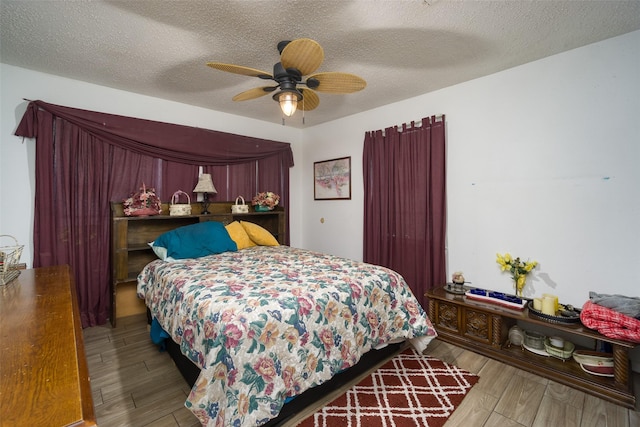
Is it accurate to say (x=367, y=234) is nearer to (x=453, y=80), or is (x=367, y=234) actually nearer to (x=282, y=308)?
(x=453, y=80)

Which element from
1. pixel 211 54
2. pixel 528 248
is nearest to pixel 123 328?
pixel 211 54

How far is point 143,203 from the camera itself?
2.99 metres

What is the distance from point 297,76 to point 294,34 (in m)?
0.34

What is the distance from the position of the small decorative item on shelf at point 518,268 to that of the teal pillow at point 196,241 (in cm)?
266

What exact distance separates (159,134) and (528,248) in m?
3.94

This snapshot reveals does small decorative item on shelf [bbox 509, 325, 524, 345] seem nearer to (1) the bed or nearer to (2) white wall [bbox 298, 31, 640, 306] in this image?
(2) white wall [bbox 298, 31, 640, 306]

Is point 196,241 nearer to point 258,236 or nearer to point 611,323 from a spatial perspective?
point 258,236

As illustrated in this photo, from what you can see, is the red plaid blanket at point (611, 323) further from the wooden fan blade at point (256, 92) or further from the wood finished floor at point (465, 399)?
the wooden fan blade at point (256, 92)

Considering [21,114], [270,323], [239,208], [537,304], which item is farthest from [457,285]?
[21,114]

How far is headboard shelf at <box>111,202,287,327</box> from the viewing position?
282cm

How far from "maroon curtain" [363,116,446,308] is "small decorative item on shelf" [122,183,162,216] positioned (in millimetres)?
2492

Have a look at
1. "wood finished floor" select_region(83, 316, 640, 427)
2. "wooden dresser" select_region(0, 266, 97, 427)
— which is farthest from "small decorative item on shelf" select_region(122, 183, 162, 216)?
"wooden dresser" select_region(0, 266, 97, 427)

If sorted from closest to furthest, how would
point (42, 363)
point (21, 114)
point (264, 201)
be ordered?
point (42, 363), point (21, 114), point (264, 201)

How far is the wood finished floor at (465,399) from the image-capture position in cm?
163
